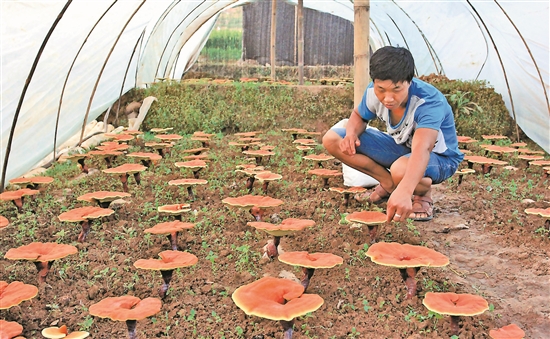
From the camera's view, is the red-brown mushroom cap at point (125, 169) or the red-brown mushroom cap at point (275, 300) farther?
the red-brown mushroom cap at point (125, 169)

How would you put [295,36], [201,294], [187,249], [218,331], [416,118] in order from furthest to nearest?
1. [295,36]
2. [187,249]
3. [416,118]
4. [201,294]
5. [218,331]

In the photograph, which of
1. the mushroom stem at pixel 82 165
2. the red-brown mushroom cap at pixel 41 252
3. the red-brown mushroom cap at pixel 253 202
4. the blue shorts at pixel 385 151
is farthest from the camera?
the mushroom stem at pixel 82 165

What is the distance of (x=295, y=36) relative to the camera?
16188 mm

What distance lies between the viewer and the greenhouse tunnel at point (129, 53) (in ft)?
17.4

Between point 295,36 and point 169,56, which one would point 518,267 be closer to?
point 169,56

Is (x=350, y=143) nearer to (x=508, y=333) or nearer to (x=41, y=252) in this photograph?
(x=508, y=333)

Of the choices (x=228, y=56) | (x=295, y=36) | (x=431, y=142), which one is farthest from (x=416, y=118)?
(x=228, y=56)

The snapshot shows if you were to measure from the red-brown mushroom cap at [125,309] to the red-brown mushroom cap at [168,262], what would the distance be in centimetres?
27

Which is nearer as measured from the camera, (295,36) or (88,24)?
(88,24)

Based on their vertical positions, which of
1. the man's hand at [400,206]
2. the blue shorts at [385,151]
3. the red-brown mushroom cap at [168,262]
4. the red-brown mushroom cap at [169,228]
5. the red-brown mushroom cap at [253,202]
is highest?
the blue shorts at [385,151]

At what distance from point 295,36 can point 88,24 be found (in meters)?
10.3

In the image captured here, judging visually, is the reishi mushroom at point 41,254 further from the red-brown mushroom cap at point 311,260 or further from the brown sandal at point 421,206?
the brown sandal at point 421,206

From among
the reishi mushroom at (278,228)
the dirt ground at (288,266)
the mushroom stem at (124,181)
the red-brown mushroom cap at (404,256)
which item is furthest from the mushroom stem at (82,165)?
the red-brown mushroom cap at (404,256)

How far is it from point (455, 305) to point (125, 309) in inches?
70.4
